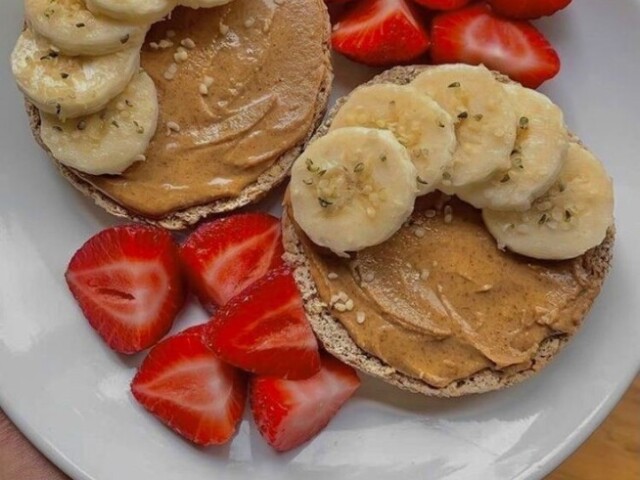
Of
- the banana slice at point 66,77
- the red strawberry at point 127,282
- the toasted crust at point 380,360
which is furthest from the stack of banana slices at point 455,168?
the banana slice at point 66,77

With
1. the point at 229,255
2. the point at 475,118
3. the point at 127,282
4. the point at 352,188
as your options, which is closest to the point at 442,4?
the point at 475,118

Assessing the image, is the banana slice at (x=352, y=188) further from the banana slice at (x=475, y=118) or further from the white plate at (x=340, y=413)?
the white plate at (x=340, y=413)

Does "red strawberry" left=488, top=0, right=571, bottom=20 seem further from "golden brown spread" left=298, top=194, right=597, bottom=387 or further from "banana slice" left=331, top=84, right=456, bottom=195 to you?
"golden brown spread" left=298, top=194, right=597, bottom=387

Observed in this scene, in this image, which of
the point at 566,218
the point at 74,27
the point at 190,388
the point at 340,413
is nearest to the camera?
the point at 74,27

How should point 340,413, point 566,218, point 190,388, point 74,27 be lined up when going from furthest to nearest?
point 340,413 → point 190,388 → point 566,218 → point 74,27

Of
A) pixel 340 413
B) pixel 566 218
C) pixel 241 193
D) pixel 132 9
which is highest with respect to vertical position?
pixel 132 9

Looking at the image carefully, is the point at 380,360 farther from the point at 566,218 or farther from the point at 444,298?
the point at 566,218

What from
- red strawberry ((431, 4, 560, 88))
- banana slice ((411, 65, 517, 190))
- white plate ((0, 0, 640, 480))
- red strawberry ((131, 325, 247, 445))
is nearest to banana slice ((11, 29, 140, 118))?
white plate ((0, 0, 640, 480))
